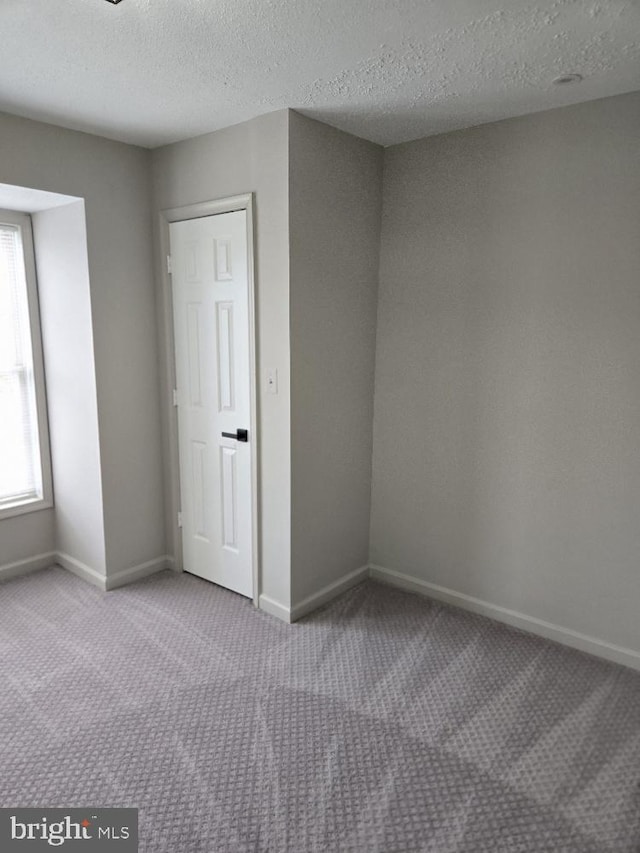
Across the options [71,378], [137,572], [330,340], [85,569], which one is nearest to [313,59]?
[330,340]

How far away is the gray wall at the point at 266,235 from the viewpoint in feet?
8.95

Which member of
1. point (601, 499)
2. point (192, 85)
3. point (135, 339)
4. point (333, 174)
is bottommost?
point (601, 499)

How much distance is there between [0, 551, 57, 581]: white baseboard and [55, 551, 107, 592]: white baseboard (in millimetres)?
47

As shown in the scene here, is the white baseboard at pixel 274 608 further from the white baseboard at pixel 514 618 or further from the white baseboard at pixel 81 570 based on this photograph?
the white baseboard at pixel 81 570

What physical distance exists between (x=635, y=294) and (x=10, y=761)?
9.81 feet

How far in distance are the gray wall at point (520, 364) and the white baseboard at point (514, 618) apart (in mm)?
44

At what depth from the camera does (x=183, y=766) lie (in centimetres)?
208

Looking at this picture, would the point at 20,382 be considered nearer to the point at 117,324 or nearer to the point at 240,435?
the point at 117,324

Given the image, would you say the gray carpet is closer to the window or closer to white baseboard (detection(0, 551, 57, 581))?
white baseboard (detection(0, 551, 57, 581))

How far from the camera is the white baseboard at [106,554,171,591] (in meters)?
3.41

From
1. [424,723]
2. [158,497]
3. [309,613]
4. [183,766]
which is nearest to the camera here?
[183,766]

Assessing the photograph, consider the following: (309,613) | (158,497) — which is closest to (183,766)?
(309,613)

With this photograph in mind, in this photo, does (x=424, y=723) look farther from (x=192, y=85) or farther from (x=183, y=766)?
(x=192, y=85)

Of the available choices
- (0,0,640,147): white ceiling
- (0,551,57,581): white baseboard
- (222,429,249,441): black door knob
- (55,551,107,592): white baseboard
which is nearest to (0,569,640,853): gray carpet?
(55,551,107,592): white baseboard
